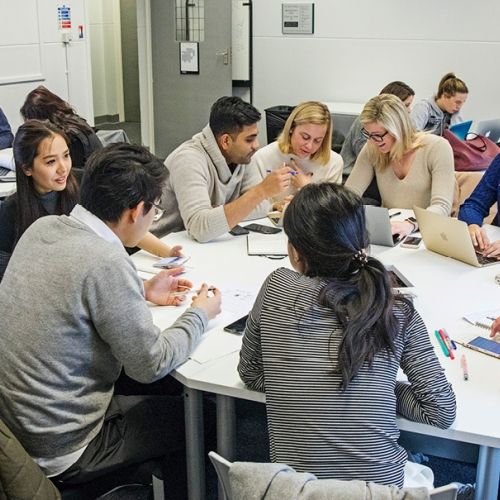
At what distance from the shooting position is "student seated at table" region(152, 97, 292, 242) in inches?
106

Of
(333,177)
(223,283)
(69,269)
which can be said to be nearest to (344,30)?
(333,177)

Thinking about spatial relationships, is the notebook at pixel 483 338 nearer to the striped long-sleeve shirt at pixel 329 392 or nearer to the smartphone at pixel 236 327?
the striped long-sleeve shirt at pixel 329 392

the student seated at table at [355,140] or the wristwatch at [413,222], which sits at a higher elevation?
the student seated at table at [355,140]

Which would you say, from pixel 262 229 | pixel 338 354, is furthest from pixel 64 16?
pixel 338 354

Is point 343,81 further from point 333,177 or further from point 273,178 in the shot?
point 273,178

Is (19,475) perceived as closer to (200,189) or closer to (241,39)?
(200,189)

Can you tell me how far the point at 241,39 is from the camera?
261 inches

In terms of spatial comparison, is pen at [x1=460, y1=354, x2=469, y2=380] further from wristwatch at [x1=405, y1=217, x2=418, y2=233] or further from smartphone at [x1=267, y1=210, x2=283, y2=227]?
smartphone at [x1=267, y1=210, x2=283, y2=227]

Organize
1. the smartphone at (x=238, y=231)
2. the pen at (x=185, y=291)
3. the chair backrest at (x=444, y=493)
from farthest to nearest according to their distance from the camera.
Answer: the smartphone at (x=238, y=231) → the pen at (x=185, y=291) → the chair backrest at (x=444, y=493)

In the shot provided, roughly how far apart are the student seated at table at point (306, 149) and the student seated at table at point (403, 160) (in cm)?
18

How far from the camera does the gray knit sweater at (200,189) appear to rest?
2701mm

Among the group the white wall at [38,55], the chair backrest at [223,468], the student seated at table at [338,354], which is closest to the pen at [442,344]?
the student seated at table at [338,354]

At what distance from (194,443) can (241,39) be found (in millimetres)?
5397

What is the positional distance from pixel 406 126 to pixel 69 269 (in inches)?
79.6
